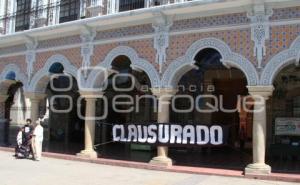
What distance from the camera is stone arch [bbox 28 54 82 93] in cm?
1554

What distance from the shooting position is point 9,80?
1844 centimetres

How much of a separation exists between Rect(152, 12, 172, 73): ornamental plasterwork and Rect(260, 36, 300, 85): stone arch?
9.98ft

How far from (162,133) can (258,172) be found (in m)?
3.16

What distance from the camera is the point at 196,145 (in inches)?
507

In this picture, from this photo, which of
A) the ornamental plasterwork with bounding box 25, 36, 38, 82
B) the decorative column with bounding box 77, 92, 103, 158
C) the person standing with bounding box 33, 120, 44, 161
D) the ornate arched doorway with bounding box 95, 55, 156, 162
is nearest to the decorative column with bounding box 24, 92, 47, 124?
the ornamental plasterwork with bounding box 25, 36, 38, 82

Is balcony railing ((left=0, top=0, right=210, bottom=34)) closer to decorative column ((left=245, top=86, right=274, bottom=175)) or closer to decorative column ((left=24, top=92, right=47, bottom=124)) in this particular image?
decorative column ((left=24, top=92, right=47, bottom=124))

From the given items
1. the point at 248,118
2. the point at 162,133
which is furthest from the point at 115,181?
the point at 248,118

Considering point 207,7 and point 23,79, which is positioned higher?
point 207,7

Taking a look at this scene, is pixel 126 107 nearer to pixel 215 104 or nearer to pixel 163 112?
pixel 215 104

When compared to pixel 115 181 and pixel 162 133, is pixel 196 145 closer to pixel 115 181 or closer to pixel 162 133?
pixel 162 133

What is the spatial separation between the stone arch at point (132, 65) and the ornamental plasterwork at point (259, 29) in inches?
123

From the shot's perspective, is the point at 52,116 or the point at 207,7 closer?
the point at 207,7

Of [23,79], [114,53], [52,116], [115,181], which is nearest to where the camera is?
[115,181]

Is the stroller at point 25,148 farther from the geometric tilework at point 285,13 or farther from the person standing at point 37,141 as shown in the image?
the geometric tilework at point 285,13
